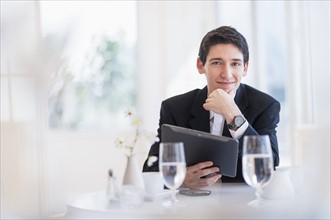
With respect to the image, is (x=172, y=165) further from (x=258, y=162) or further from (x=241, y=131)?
(x=241, y=131)

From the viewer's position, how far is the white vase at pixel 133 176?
1.19 m

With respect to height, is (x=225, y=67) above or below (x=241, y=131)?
above

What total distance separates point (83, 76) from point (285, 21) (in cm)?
133

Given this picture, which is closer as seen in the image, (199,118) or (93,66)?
(199,118)

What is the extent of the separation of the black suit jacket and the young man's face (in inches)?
2.4

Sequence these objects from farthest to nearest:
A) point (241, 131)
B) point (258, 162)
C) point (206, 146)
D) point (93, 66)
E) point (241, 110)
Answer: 1. point (93, 66)
2. point (241, 110)
3. point (241, 131)
4. point (206, 146)
5. point (258, 162)

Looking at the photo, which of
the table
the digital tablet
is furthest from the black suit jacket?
the table

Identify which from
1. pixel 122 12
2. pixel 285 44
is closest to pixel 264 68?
pixel 285 44

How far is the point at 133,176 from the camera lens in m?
1.20

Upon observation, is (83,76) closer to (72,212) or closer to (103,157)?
(103,157)

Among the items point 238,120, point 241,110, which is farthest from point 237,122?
point 241,110

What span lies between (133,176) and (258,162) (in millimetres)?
301

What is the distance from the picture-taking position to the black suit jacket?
1673 mm

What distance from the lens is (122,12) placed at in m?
3.40
